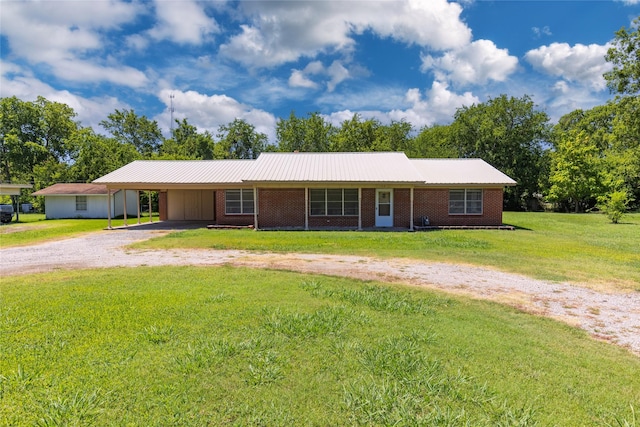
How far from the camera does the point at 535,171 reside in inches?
1399

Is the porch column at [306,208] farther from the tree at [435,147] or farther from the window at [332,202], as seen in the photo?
the tree at [435,147]

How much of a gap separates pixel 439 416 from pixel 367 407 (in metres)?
0.57

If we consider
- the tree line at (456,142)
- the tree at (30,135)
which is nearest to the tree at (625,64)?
the tree line at (456,142)

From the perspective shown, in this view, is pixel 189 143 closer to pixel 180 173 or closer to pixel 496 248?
pixel 180 173

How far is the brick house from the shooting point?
1766 centimetres

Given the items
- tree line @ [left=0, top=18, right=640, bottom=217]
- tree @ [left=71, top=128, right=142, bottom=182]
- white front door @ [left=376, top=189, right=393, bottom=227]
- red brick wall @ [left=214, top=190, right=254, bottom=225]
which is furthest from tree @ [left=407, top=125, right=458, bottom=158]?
tree @ [left=71, top=128, right=142, bottom=182]

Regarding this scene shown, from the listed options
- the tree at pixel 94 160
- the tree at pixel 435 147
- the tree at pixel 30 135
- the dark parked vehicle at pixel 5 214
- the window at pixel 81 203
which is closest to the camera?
the dark parked vehicle at pixel 5 214

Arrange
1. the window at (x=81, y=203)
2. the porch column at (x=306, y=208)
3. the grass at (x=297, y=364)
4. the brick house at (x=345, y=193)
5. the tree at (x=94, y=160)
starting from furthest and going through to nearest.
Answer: the tree at (x=94, y=160)
the window at (x=81, y=203)
the brick house at (x=345, y=193)
the porch column at (x=306, y=208)
the grass at (x=297, y=364)

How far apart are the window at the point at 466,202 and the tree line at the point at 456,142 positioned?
10.0 metres

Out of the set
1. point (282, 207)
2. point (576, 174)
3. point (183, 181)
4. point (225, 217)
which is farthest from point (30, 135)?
point (576, 174)

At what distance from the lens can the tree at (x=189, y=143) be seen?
4444cm

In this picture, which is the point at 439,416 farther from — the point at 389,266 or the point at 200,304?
the point at 389,266

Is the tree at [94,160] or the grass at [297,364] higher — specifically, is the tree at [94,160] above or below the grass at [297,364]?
above

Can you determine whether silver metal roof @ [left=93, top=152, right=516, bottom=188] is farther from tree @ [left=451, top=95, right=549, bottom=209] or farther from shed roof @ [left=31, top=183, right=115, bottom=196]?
tree @ [left=451, top=95, right=549, bottom=209]
